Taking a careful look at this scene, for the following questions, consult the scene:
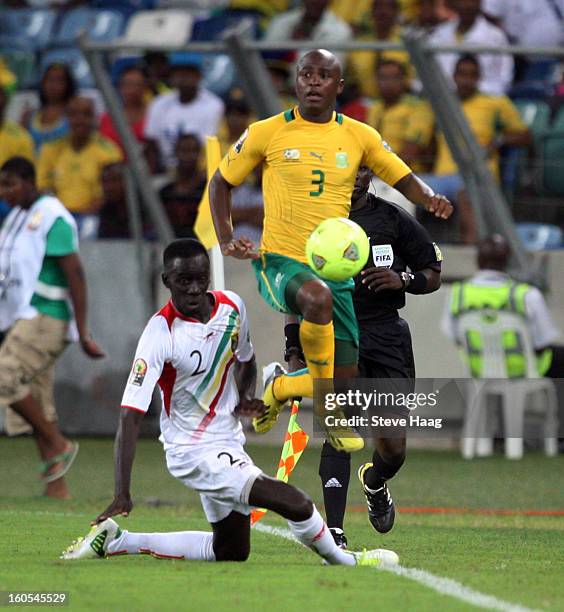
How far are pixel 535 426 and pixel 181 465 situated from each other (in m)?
8.76

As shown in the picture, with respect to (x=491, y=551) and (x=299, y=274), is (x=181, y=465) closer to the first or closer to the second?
(x=299, y=274)

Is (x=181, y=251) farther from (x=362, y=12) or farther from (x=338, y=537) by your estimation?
(x=362, y=12)

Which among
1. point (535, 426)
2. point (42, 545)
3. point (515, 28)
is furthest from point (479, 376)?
point (42, 545)

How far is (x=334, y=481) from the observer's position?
8641 millimetres

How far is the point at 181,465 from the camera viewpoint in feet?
24.6

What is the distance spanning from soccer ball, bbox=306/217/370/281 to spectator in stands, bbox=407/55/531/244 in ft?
20.5

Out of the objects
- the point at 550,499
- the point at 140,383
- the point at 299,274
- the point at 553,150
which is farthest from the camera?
the point at 553,150

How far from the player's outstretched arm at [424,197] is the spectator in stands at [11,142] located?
8.41 metres

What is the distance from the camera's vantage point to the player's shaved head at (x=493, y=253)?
46.7 feet

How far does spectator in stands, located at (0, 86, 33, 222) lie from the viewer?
1661 cm

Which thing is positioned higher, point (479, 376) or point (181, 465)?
point (479, 376)

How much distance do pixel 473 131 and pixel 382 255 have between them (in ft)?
18.9

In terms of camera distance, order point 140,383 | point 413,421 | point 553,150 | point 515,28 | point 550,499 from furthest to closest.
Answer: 1. point 515,28
2. point 553,150
3. point 550,499
4. point 413,421
5. point 140,383

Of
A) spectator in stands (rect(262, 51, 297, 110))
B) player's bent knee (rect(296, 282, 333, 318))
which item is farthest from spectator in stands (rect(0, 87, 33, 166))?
player's bent knee (rect(296, 282, 333, 318))
